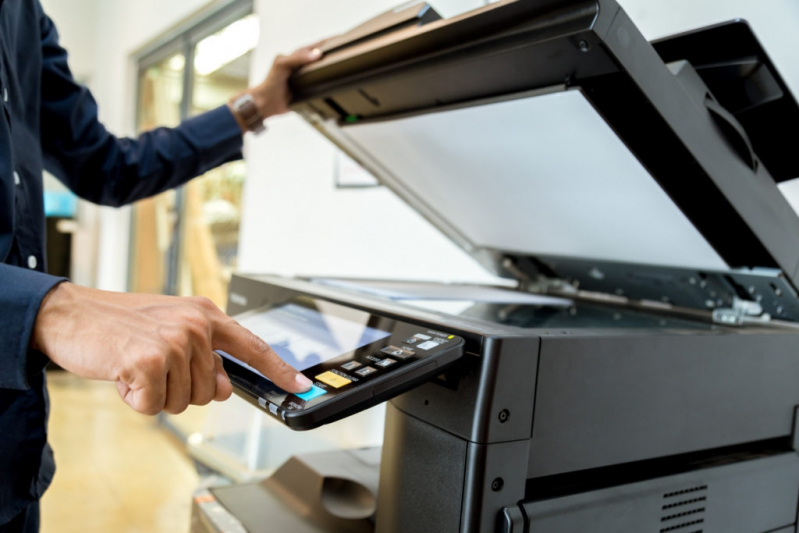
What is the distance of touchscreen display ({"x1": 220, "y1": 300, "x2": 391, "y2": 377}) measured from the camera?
566 mm

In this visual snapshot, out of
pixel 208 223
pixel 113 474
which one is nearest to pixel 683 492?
pixel 113 474

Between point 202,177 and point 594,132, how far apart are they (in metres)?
3.48

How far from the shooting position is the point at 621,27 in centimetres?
50

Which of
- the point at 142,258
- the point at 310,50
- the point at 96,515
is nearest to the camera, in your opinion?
the point at 310,50

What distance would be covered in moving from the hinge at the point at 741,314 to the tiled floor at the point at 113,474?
2.19 metres

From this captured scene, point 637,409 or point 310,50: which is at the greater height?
point 310,50

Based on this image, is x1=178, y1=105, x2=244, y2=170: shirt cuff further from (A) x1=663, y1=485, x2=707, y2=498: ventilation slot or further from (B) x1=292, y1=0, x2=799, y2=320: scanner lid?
(A) x1=663, y1=485, x2=707, y2=498: ventilation slot

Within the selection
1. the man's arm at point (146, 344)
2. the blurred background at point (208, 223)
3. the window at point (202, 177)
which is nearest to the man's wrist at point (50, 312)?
the man's arm at point (146, 344)

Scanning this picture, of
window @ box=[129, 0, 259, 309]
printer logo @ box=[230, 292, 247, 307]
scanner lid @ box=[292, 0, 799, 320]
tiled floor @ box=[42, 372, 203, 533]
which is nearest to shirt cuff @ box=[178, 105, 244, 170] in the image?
scanner lid @ box=[292, 0, 799, 320]

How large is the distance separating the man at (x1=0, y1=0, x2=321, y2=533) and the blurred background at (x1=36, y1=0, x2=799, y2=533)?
720mm

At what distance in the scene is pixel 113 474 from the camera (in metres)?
2.88

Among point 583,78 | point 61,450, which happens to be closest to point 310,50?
point 583,78

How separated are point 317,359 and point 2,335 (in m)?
0.25

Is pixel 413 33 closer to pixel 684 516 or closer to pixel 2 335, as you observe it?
pixel 2 335
